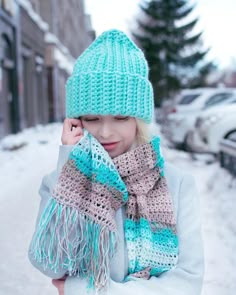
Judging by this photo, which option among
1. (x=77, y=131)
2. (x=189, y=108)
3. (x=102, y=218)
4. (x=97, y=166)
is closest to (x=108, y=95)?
(x=77, y=131)

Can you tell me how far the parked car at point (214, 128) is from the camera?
8.66 meters

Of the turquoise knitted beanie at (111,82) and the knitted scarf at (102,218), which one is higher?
the turquoise knitted beanie at (111,82)

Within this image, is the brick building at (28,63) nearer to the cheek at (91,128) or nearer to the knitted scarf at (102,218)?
the cheek at (91,128)

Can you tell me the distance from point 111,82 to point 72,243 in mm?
569

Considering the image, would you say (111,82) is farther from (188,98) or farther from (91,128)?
(188,98)

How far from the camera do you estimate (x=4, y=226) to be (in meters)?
4.60

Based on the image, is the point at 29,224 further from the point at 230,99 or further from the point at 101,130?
the point at 230,99

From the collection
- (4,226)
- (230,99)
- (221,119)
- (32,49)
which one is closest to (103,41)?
(4,226)

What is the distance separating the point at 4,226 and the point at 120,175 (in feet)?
11.0

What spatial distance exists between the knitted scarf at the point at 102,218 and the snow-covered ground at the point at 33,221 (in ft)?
3.64

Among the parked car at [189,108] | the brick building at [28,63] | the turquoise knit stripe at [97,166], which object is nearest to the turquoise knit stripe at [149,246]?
the turquoise knit stripe at [97,166]

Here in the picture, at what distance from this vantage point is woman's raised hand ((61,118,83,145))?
62.9 inches

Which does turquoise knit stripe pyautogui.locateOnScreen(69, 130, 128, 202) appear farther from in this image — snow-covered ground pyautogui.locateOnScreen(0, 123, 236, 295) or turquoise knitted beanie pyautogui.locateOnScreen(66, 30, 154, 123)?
snow-covered ground pyautogui.locateOnScreen(0, 123, 236, 295)

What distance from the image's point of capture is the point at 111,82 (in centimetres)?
160
